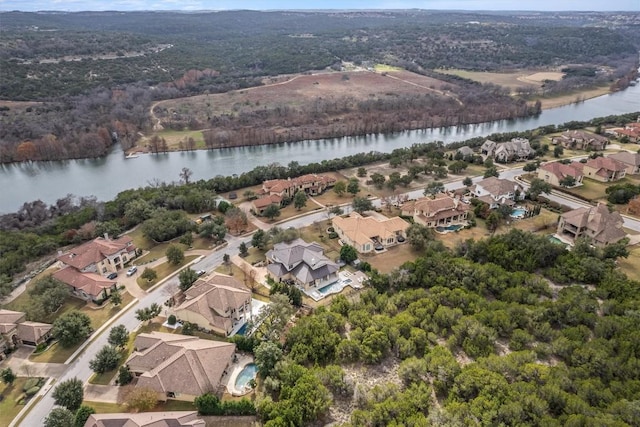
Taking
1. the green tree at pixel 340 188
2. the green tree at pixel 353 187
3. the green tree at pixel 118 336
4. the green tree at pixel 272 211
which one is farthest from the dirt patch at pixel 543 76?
the green tree at pixel 118 336

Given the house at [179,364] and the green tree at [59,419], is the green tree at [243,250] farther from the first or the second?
the green tree at [59,419]

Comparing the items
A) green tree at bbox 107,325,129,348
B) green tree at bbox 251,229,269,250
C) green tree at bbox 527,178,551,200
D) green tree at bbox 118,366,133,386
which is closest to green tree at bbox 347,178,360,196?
green tree at bbox 251,229,269,250

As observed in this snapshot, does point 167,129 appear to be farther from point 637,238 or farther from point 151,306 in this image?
point 637,238

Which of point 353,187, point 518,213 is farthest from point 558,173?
point 353,187

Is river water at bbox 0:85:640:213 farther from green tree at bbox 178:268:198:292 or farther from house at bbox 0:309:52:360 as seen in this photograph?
green tree at bbox 178:268:198:292

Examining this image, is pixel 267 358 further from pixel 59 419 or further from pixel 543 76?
pixel 543 76
